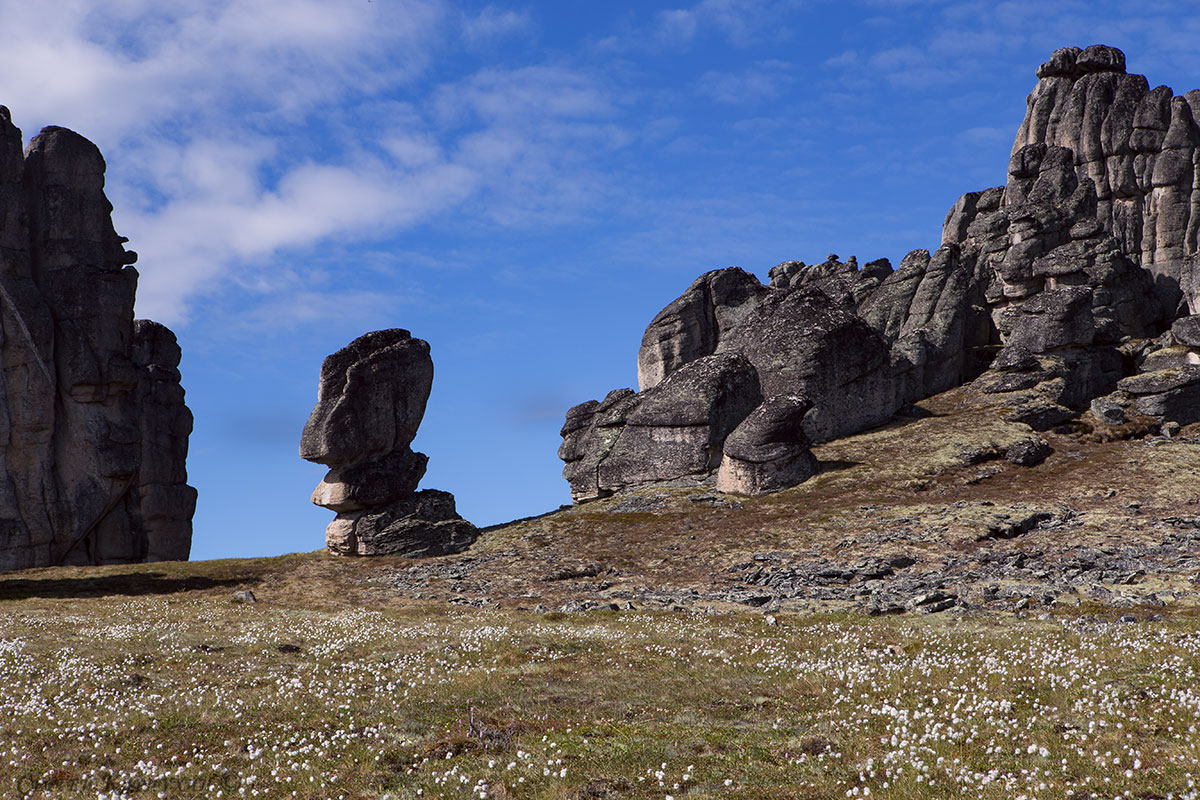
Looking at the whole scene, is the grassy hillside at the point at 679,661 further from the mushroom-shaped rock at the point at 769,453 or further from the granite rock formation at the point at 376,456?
the granite rock formation at the point at 376,456

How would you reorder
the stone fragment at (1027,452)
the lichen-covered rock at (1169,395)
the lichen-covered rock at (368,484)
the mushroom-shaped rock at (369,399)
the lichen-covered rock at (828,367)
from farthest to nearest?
the lichen-covered rock at (828,367) → the lichen-covered rock at (1169,395) → the mushroom-shaped rock at (369,399) → the lichen-covered rock at (368,484) → the stone fragment at (1027,452)

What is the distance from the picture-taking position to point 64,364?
80.2m

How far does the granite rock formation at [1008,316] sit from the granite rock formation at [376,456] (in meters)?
14.5

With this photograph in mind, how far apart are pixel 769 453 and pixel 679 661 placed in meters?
37.7

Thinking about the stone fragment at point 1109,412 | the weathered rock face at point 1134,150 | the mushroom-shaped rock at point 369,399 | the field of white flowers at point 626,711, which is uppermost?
the weathered rock face at point 1134,150

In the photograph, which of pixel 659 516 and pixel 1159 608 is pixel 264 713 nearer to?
pixel 1159 608

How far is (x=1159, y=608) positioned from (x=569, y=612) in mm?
21820

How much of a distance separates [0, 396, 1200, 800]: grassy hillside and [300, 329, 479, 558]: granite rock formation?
392 centimetres

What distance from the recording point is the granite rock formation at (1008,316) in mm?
73375

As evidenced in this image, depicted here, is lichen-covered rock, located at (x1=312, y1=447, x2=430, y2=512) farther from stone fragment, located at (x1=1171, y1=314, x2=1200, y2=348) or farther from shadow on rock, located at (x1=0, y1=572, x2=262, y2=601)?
stone fragment, located at (x1=1171, y1=314, x2=1200, y2=348)

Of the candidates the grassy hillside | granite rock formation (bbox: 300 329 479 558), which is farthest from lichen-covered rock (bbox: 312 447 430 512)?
the grassy hillside

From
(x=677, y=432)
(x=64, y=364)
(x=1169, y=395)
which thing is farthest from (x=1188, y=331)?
(x=64, y=364)

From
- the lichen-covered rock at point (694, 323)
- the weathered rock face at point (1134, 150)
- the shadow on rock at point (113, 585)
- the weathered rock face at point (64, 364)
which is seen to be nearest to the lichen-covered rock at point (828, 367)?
the lichen-covered rock at point (694, 323)

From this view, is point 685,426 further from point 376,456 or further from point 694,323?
point 694,323
